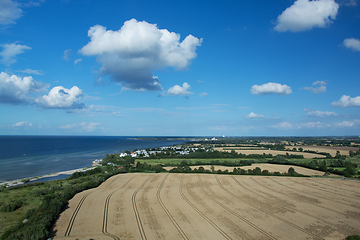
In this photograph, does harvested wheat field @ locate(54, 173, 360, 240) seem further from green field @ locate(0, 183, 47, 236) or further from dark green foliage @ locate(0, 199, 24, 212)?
dark green foliage @ locate(0, 199, 24, 212)

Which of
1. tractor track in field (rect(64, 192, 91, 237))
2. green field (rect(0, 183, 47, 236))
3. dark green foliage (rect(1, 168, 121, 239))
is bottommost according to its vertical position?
green field (rect(0, 183, 47, 236))

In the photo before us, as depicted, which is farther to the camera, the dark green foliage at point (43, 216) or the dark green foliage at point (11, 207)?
the dark green foliage at point (11, 207)

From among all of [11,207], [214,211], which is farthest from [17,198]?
[214,211]

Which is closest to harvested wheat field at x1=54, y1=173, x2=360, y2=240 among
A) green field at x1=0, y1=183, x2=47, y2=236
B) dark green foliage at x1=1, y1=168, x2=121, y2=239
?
dark green foliage at x1=1, y1=168, x2=121, y2=239

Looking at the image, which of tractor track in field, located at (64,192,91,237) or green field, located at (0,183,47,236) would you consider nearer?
tractor track in field, located at (64,192,91,237)

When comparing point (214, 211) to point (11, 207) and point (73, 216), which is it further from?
point (11, 207)

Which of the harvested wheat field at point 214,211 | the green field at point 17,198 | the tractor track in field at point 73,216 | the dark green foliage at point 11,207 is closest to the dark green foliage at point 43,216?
the harvested wheat field at point 214,211

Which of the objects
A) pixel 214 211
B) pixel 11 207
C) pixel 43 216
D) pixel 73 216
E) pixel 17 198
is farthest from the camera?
pixel 17 198

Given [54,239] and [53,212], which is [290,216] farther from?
[53,212]

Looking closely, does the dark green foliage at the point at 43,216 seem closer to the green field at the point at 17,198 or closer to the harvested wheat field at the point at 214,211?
the harvested wheat field at the point at 214,211
